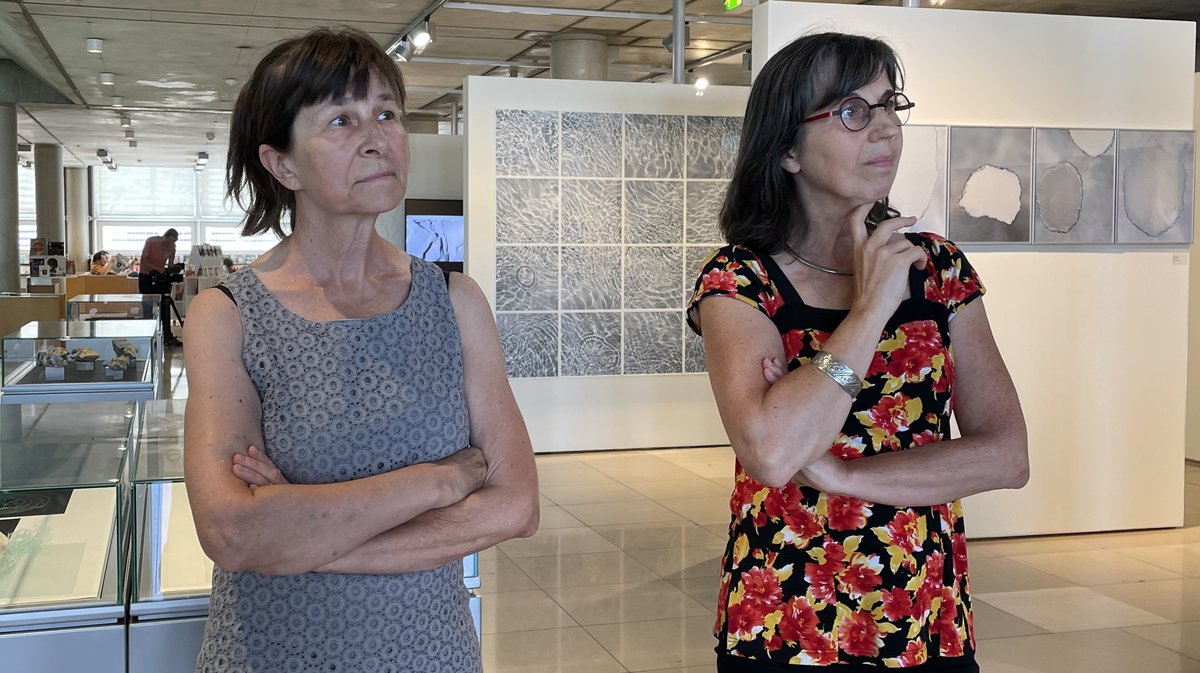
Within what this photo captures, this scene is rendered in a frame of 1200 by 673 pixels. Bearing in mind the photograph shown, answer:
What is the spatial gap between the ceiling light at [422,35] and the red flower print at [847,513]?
34.4ft

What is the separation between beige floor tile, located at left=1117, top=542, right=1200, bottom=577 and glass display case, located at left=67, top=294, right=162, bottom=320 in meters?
8.44

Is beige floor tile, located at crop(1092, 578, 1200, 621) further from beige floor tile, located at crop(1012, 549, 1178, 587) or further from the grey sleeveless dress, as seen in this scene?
the grey sleeveless dress

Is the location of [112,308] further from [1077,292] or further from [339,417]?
[339,417]

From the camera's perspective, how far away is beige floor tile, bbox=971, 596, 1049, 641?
5.46 meters

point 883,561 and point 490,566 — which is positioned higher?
point 883,561

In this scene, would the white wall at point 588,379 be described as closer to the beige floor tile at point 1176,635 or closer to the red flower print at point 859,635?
the beige floor tile at point 1176,635

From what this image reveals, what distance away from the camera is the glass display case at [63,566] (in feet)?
8.11

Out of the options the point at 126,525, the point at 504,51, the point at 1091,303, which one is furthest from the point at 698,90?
the point at 126,525

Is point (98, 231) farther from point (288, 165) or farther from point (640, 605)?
point (288, 165)

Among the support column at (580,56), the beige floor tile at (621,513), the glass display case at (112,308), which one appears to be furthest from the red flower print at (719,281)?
the support column at (580,56)

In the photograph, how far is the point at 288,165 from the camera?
73.8 inches

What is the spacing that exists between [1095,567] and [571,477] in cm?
394

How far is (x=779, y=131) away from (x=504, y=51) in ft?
48.5

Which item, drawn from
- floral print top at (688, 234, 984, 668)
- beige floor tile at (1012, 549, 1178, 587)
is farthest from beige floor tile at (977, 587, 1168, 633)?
floral print top at (688, 234, 984, 668)
